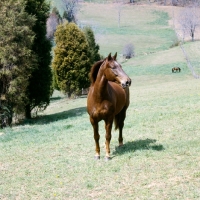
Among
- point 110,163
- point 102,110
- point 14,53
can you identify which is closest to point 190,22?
point 14,53

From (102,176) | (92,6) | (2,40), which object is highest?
(92,6)

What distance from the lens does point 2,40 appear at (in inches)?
770

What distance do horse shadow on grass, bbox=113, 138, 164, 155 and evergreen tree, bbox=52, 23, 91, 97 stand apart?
27238mm

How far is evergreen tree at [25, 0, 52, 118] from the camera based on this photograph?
23.4 metres

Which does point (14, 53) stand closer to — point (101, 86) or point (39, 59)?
point (39, 59)

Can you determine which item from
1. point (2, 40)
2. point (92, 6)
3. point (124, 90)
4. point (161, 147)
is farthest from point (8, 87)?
point (92, 6)

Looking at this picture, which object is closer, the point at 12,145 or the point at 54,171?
the point at 54,171

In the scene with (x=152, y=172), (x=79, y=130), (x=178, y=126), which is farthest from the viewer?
(x=79, y=130)

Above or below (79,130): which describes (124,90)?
above

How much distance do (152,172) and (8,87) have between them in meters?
14.5

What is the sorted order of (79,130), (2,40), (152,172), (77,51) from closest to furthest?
(152,172) → (79,130) → (2,40) → (77,51)

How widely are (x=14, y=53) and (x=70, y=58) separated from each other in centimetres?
1747

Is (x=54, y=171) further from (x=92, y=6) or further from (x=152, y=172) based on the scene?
(x=92, y=6)

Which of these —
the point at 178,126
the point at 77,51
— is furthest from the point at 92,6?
the point at 178,126
